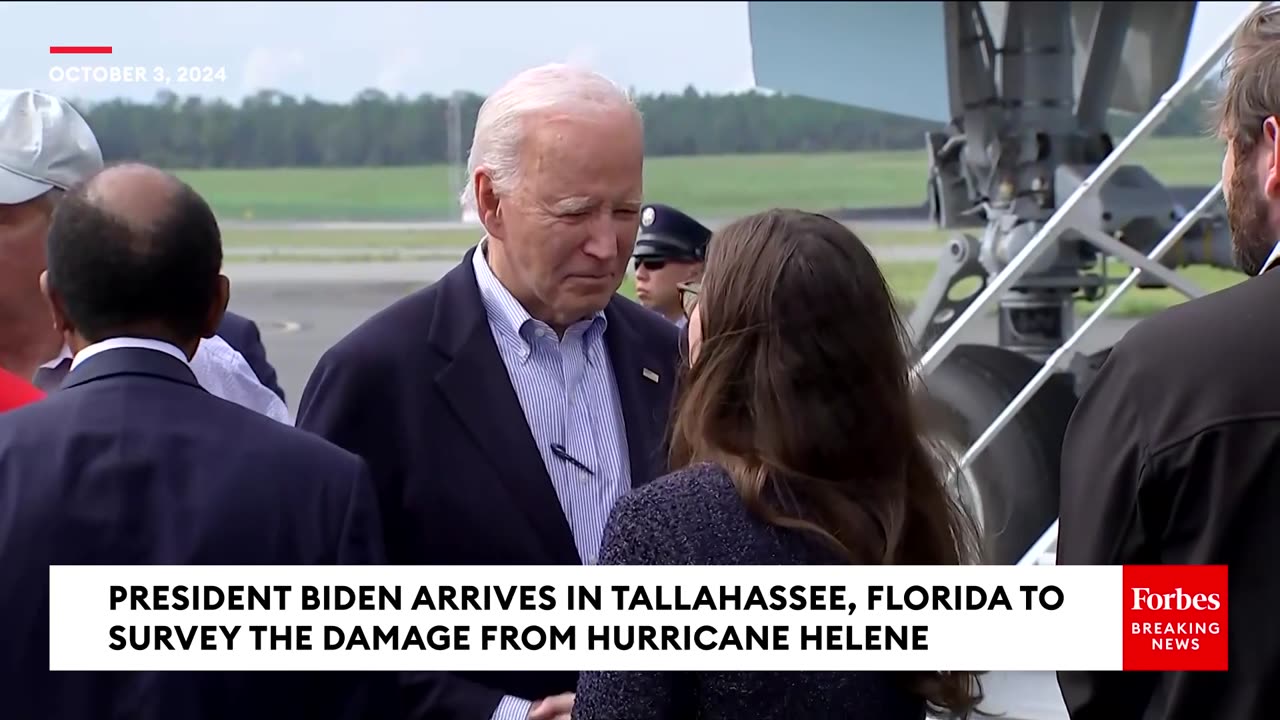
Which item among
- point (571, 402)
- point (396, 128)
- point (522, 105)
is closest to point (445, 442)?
point (571, 402)

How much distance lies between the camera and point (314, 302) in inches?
630

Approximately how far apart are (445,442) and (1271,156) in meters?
1.11

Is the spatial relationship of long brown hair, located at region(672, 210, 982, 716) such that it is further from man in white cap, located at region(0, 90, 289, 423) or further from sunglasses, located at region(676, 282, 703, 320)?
man in white cap, located at region(0, 90, 289, 423)

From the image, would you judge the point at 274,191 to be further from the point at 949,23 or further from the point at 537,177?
the point at 537,177

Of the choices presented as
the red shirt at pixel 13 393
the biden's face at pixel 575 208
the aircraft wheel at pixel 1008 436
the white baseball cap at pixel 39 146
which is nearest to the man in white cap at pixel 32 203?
the white baseball cap at pixel 39 146

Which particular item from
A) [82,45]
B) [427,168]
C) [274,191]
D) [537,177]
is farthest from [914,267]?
[537,177]

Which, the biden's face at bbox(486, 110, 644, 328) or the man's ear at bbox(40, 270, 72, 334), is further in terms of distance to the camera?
the biden's face at bbox(486, 110, 644, 328)

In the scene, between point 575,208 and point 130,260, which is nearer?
point 130,260

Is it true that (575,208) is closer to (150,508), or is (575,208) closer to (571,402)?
(571,402)

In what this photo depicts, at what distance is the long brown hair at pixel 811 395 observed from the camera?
5.41 ft

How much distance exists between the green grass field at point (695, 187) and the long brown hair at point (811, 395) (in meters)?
14.6

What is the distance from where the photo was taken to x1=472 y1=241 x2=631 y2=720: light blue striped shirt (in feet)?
7.31

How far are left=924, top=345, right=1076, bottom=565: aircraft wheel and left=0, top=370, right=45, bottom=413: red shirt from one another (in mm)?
3876

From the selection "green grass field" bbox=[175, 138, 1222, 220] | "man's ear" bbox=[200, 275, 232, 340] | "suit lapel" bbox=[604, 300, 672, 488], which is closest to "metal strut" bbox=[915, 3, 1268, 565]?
"suit lapel" bbox=[604, 300, 672, 488]
